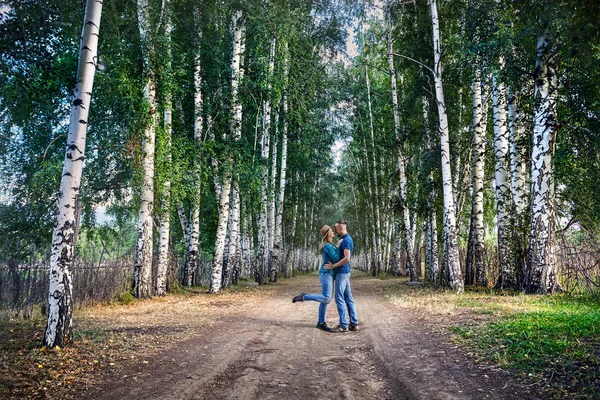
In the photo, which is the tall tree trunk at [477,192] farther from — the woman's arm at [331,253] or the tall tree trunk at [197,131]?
the tall tree trunk at [197,131]

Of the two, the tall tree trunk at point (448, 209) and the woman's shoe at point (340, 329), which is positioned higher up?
the tall tree trunk at point (448, 209)

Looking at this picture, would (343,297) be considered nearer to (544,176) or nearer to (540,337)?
(540,337)

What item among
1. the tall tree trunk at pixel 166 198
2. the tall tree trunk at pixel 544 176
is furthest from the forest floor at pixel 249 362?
the tall tree trunk at pixel 166 198

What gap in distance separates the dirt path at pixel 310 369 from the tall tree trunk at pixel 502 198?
604cm

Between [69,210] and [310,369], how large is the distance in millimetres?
4439

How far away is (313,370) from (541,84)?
32.9ft

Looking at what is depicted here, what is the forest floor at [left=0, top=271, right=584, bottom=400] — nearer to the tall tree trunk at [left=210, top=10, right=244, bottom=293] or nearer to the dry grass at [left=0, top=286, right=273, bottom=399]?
the dry grass at [left=0, top=286, right=273, bottom=399]

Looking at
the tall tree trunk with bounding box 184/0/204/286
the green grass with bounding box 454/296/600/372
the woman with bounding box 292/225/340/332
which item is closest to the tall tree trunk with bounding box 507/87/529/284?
the green grass with bounding box 454/296/600/372

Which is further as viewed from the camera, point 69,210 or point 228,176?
point 228,176

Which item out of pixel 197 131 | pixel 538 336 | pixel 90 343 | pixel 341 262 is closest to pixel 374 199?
pixel 197 131

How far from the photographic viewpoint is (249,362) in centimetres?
514

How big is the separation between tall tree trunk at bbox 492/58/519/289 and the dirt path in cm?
604

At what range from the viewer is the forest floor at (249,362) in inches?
160

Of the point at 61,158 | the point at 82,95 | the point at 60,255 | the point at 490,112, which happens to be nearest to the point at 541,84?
the point at 490,112
